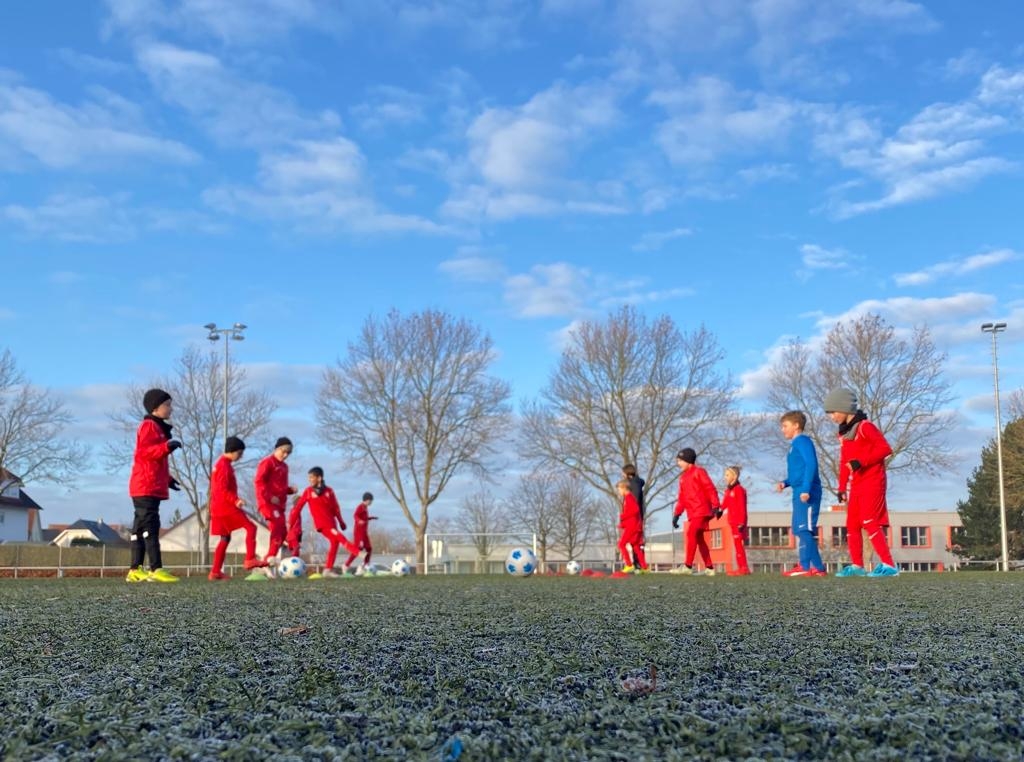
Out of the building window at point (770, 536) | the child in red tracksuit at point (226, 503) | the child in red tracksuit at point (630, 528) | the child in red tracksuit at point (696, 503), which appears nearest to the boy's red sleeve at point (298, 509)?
the child in red tracksuit at point (226, 503)

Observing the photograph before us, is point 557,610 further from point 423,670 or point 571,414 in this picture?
point 571,414

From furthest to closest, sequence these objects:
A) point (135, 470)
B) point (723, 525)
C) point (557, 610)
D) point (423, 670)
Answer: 1. point (723, 525)
2. point (135, 470)
3. point (557, 610)
4. point (423, 670)

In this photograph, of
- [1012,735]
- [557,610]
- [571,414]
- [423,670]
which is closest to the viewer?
[1012,735]

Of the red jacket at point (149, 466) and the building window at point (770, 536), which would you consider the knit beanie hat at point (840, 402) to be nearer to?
the red jacket at point (149, 466)

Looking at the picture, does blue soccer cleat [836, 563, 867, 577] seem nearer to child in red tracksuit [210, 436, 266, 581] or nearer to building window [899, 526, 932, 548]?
child in red tracksuit [210, 436, 266, 581]

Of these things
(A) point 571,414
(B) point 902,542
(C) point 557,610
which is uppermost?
(A) point 571,414

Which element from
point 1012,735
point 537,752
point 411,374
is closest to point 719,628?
point 1012,735

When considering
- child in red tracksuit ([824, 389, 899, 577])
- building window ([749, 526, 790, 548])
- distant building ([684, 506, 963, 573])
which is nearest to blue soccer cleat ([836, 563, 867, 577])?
child in red tracksuit ([824, 389, 899, 577])

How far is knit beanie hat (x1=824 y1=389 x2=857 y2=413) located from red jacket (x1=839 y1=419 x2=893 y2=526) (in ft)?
0.75

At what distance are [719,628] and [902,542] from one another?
71.3 m

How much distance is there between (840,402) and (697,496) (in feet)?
14.7

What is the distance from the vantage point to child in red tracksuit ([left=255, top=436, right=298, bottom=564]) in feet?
46.1

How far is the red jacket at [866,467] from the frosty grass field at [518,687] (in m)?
6.08

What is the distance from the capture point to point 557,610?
4.86 metres
